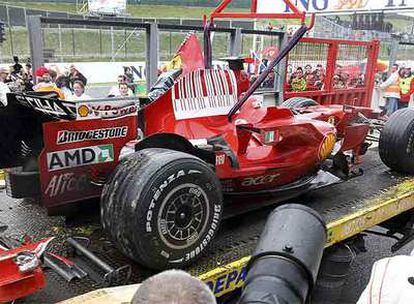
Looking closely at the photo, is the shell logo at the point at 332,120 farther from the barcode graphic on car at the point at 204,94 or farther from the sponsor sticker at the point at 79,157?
the sponsor sticker at the point at 79,157

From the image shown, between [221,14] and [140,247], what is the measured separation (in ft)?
6.81

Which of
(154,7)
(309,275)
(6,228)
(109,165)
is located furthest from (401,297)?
(154,7)

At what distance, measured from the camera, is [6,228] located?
297 centimetres

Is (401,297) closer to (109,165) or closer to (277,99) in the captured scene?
(109,165)

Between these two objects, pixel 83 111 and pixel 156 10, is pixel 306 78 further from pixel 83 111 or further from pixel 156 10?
pixel 156 10

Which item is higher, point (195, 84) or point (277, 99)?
point (195, 84)

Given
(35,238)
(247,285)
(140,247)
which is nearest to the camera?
(247,285)

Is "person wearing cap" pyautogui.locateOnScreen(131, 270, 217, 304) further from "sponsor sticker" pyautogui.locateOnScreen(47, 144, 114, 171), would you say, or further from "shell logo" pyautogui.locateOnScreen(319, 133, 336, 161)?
"shell logo" pyautogui.locateOnScreen(319, 133, 336, 161)

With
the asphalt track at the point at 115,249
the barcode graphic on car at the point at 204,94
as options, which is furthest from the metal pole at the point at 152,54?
the asphalt track at the point at 115,249

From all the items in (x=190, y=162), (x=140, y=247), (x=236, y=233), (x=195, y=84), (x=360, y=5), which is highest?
(x=360, y=5)

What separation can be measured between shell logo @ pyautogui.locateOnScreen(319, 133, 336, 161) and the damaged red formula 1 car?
1cm

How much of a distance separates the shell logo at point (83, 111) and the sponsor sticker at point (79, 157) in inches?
7.8

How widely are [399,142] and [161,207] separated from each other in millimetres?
2811

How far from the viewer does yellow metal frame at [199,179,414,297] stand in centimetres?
251
